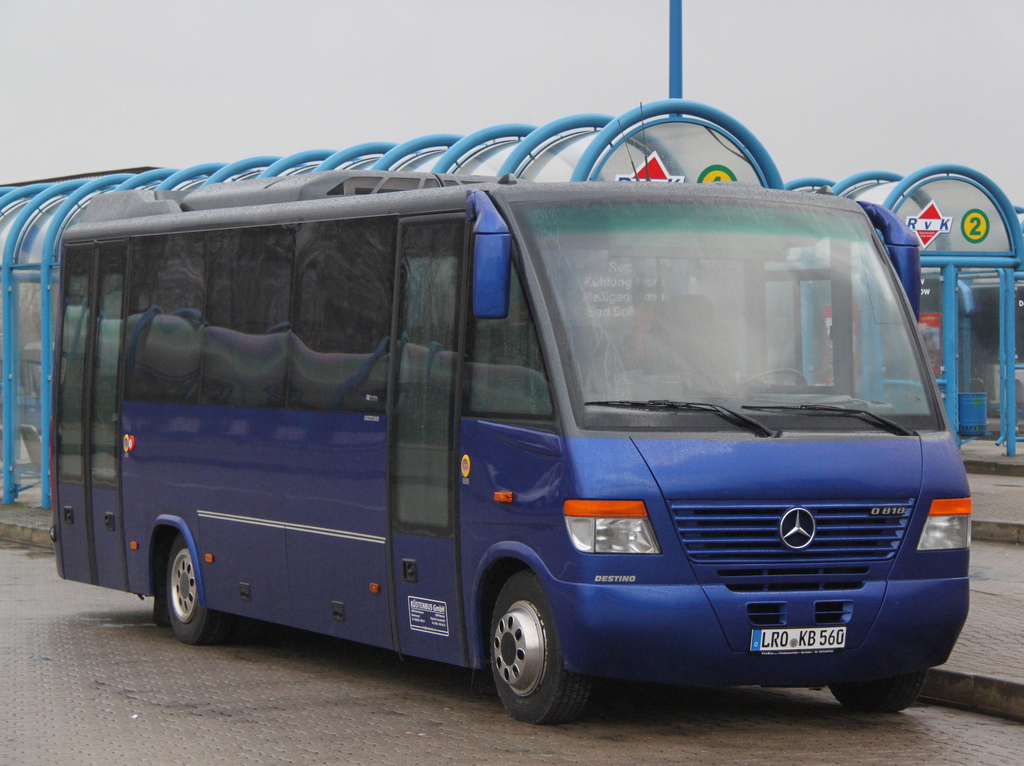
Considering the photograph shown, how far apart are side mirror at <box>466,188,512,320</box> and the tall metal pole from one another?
1164cm

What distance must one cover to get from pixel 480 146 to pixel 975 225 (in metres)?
7.88

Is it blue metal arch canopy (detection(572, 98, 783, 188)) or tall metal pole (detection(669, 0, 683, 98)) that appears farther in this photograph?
tall metal pole (detection(669, 0, 683, 98))

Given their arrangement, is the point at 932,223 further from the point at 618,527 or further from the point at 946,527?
the point at 618,527

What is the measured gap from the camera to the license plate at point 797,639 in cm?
752

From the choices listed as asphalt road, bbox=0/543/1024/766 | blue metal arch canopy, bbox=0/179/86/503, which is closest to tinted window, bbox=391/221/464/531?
asphalt road, bbox=0/543/1024/766

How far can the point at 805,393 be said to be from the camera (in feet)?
26.2

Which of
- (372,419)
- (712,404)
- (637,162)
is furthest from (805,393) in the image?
(637,162)

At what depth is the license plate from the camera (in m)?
7.52

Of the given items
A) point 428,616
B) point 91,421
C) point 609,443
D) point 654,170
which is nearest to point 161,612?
point 91,421

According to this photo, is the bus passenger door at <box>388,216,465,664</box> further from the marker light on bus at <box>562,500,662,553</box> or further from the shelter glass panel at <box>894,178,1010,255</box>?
the shelter glass panel at <box>894,178,1010,255</box>

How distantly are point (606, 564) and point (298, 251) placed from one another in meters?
3.50

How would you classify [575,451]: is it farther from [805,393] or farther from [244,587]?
[244,587]

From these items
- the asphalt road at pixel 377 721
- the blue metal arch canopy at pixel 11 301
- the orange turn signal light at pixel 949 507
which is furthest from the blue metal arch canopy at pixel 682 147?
the blue metal arch canopy at pixel 11 301

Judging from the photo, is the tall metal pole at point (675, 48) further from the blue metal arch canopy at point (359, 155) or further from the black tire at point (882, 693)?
the black tire at point (882, 693)
